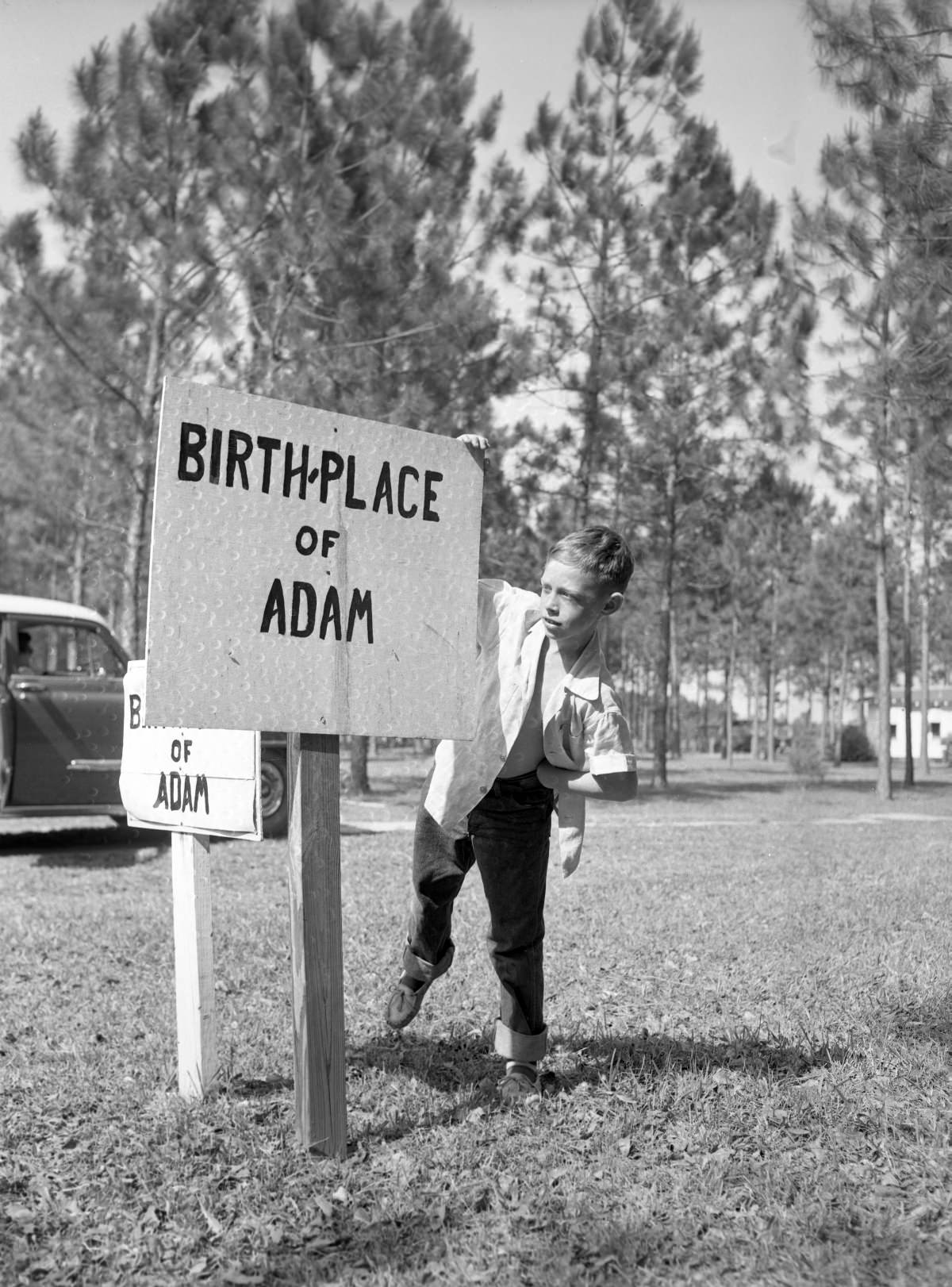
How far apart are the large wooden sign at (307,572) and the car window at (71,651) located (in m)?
6.57

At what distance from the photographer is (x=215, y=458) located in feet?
8.93

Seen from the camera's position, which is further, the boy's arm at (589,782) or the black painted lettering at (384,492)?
the boy's arm at (589,782)

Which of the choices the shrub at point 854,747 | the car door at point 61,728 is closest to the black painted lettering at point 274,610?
the car door at point 61,728

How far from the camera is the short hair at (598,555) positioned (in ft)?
10.2

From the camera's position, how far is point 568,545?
3.13 metres

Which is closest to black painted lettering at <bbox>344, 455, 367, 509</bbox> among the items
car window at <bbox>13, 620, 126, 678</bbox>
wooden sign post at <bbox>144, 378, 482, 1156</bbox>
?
wooden sign post at <bbox>144, 378, 482, 1156</bbox>

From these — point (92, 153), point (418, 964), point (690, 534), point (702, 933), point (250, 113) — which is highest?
point (250, 113)

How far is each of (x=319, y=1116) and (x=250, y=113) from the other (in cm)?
1306

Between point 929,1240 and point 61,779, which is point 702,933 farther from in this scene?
point 61,779

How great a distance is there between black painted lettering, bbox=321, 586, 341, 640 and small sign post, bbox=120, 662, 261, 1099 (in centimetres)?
51

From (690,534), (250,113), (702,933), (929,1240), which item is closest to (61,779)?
(702,933)

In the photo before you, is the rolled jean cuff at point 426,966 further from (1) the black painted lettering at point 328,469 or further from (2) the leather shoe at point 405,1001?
(1) the black painted lettering at point 328,469

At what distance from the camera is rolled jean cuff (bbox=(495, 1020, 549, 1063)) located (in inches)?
134

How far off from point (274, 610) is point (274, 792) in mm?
7576
